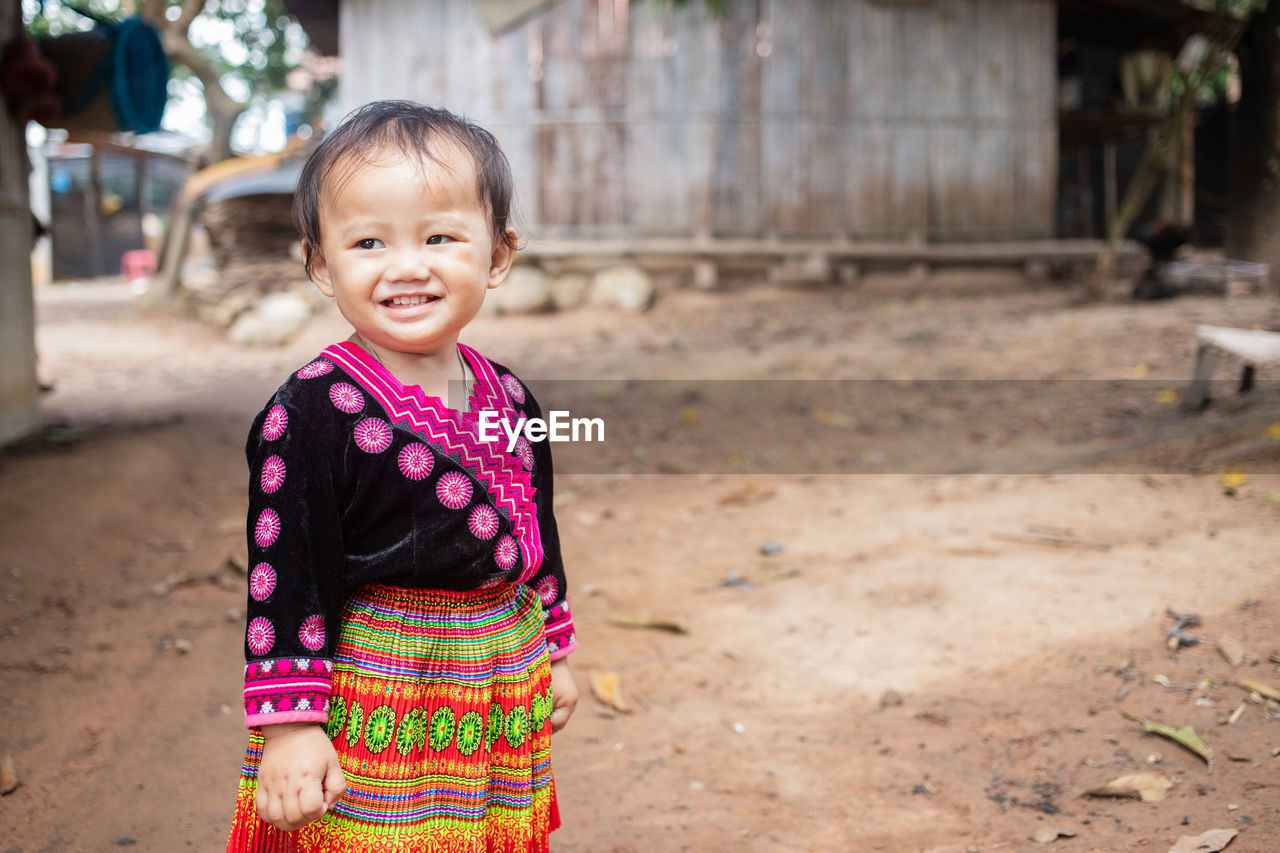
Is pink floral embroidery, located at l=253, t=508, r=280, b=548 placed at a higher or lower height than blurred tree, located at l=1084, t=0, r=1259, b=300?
lower

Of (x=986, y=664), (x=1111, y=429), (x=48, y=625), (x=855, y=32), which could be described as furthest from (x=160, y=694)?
(x=855, y=32)

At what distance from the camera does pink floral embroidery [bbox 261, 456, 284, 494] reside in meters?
1.39

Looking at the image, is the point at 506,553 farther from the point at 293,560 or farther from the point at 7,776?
the point at 7,776

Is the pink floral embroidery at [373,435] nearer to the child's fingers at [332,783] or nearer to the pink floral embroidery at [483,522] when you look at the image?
the pink floral embroidery at [483,522]

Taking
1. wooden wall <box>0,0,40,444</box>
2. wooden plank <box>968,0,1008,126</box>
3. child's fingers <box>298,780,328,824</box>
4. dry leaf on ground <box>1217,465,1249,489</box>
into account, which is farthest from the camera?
wooden plank <box>968,0,1008,126</box>

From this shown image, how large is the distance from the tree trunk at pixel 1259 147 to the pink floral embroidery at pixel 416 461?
274 inches

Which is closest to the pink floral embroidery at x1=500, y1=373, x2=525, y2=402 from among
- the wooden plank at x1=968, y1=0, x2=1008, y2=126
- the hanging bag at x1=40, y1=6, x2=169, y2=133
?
the hanging bag at x1=40, y1=6, x2=169, y2=133

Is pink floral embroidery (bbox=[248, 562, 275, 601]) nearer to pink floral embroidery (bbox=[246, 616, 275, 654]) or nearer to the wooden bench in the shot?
pink floral embroidery (bbox=[246, 616, 275, 654])

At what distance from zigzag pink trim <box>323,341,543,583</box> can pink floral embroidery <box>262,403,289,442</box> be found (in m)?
0.11

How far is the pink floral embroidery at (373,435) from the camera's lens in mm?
1436

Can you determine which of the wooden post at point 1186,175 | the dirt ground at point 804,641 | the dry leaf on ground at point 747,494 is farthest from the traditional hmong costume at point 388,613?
the wooden post at point 1186,175

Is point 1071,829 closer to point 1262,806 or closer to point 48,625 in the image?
point 1262,806

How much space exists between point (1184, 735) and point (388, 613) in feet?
6.69

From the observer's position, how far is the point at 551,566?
168 cm
